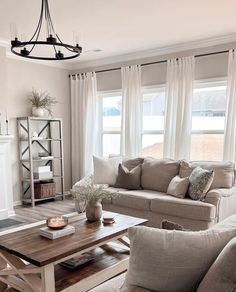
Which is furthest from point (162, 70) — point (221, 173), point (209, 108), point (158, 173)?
point (221, 173)

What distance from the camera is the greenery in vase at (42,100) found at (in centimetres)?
527

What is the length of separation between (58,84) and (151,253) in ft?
16.5

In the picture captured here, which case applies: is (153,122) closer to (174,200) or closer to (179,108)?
(179,108)

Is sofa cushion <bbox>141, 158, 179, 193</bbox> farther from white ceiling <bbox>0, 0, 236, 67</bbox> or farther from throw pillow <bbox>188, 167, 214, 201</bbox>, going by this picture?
white ceiling <bbox>0, 0, 236, 67</bbox>

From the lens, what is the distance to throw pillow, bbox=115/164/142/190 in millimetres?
4316

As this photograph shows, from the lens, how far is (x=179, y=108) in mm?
4645

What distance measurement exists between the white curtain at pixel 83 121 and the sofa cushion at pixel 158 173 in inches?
65.2

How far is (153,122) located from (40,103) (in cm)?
212

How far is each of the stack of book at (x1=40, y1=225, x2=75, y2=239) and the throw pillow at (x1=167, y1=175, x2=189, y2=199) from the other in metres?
1.72

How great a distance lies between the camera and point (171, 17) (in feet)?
11.4

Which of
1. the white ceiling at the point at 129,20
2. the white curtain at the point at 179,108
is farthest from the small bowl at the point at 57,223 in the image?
the white curtain at the point at 179,108

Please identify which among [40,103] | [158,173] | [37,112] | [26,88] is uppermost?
[26,88]

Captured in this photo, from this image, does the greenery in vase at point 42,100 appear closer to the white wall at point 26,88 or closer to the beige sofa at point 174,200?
the white wall at point 26,88

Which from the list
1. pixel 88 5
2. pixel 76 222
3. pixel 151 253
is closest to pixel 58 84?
pixel 88 5
